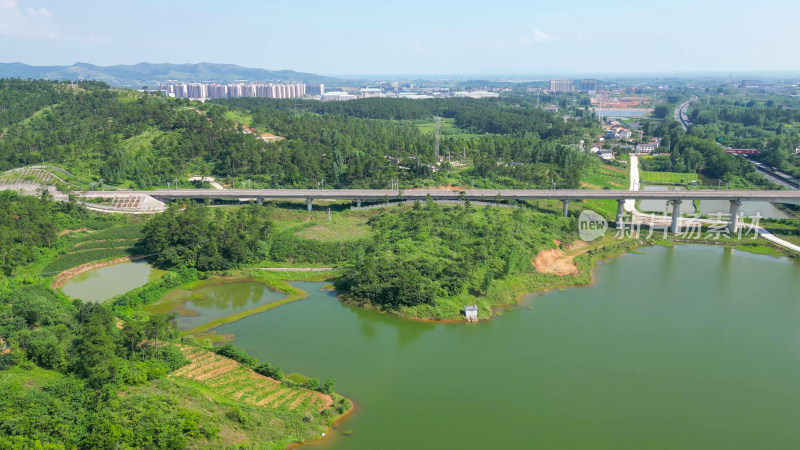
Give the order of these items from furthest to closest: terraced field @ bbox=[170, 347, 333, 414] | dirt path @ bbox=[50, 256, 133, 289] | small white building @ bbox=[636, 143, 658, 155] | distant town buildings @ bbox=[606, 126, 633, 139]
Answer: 1. distant town buildings @ bbox=[606, 126, 633, 139]
2. small white building @ bbox=[636, 143, 658, 155]
3. dirt path @ bbox=[50, 256, 133, 289]
4. terraced field @ bbox=[170, 347, 333, 414]

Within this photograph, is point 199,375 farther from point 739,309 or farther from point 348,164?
point 348,164

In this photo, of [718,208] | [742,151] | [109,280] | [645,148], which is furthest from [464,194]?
[742,151]

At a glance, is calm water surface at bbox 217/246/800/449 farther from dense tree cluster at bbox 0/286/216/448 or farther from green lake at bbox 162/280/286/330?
dense tree cluster at bbox 0/286/216/448

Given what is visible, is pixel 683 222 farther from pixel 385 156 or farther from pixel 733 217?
pixel 385 156

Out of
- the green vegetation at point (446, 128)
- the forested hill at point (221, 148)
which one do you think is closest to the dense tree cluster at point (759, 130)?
the forested hill at point (221, 148)

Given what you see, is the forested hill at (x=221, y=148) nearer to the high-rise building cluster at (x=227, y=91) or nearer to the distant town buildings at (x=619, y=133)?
the distant town buildings at (x=619, y=133)

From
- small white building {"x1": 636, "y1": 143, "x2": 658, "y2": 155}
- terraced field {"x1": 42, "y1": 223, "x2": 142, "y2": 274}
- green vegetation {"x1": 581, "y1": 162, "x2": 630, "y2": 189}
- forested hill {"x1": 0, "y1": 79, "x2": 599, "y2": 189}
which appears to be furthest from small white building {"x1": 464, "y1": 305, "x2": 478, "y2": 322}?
small white building {"x1": 636, "y1": 143, "x2": 658, "y2": 155}
